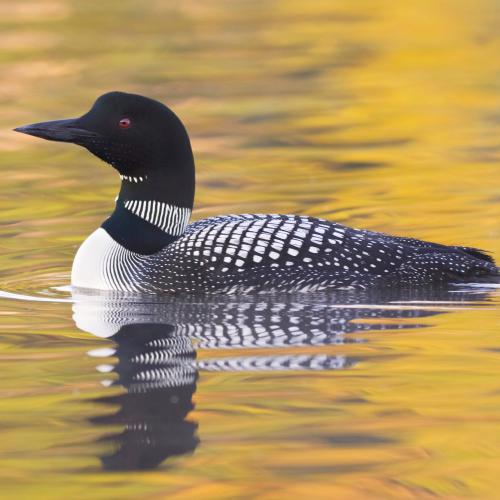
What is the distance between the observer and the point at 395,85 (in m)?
13.9

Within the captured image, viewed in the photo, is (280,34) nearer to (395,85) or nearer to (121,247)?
(395,85)

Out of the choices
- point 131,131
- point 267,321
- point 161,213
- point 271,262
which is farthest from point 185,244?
point 267,321

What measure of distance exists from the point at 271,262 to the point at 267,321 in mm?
480

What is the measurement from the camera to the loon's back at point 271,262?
672 cm

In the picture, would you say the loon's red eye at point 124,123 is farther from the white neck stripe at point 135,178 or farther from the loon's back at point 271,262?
the loon's back at point 271,262

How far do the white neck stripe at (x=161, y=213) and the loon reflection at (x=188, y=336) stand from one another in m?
0.39

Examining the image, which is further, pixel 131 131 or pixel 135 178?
pixel 135 178

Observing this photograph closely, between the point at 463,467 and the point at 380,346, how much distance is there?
148cm

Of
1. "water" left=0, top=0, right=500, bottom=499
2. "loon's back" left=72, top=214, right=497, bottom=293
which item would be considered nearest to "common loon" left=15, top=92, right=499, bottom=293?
"loon's back" left=72, top=214, right=497, bottom=293

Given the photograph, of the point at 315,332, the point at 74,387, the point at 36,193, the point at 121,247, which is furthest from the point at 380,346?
the point at 36,193

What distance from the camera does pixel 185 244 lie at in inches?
269

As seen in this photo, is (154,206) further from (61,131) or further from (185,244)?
(61,131)

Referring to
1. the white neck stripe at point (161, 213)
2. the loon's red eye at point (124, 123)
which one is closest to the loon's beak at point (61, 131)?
the loon's red eye at point (124, 123)

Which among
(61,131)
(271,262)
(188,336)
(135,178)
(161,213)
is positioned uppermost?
(61,131)
